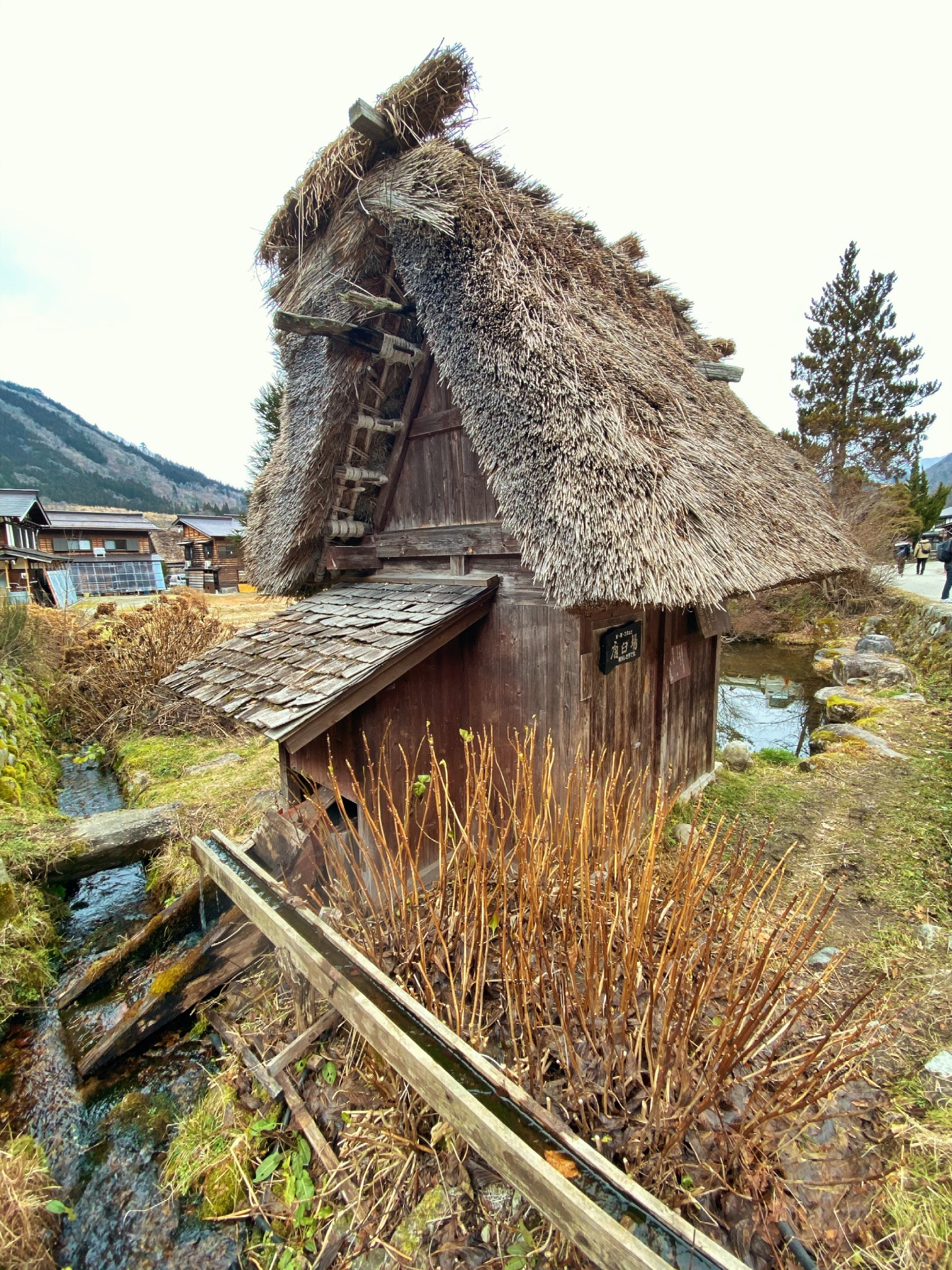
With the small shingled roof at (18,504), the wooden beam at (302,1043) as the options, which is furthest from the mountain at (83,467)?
the wooden beam at (302,1043)

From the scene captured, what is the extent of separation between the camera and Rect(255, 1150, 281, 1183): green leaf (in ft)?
7.88

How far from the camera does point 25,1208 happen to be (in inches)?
92.5

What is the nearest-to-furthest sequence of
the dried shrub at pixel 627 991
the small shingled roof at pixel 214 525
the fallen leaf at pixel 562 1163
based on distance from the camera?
1. the fallen leaf at pixel 562 1163
2. the dried shrub at pixel 627 991
3. the small shingled roof at pixel 214 525

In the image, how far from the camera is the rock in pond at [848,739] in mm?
6168

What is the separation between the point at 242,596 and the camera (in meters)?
25.3

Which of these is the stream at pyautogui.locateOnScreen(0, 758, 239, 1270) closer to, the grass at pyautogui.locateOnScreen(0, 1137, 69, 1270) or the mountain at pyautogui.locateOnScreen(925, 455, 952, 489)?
the grass at pyautogui.locateOnScreen(0, 1137, 69, 1270)

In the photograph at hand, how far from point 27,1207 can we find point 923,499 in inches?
1202

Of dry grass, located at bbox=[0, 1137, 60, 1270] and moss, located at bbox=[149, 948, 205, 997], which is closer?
dry grass, located at bbox=[0, 1137, 60, 1270]

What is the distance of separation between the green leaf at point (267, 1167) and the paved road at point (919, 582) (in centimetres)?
1330

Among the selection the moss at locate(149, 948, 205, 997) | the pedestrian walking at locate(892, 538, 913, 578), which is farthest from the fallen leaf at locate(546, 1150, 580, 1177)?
the pedestrian walking at locate(892, 538, 913, 578)

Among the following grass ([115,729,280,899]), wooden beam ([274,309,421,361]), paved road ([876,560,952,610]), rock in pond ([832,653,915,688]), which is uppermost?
wooden beam ([274,309,421,361])

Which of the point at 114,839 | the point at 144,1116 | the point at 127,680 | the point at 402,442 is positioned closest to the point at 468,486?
the point at 402,442

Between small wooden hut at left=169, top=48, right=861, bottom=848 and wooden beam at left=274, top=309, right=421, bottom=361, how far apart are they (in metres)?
0.02

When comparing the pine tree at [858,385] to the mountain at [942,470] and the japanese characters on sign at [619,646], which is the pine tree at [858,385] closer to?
the japanese characters on sign at [619,646]
